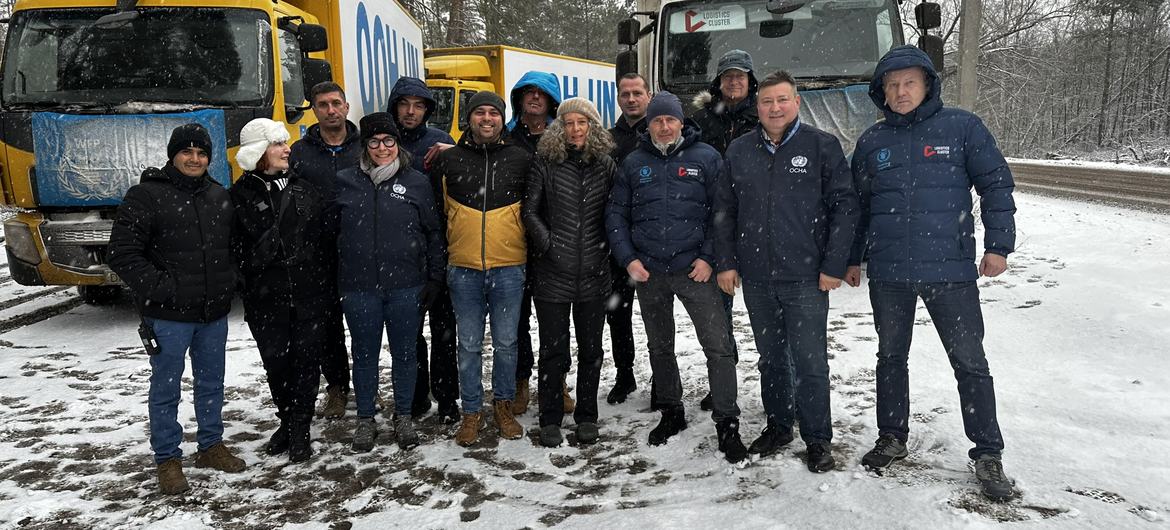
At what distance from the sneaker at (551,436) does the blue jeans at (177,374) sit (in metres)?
1.64

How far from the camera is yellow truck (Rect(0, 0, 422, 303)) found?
599 cm

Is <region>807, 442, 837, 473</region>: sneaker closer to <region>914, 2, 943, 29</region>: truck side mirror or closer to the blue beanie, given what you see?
the blue beanie

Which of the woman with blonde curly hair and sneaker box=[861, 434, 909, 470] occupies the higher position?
the woman with blonde curly hair

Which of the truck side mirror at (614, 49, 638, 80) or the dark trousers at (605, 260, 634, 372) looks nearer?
the dark trousers at (605, 260, 634, 372)

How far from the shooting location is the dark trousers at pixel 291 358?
149 inches

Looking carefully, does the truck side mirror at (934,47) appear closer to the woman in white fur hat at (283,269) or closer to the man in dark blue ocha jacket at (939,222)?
the man in dark blue ocha jacket at (939,222)

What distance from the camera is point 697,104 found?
4.70m

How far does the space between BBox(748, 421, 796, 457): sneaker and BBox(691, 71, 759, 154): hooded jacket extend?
1.57 m

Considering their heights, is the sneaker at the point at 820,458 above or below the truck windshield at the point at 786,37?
below

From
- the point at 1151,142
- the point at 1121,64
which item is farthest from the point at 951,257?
the point at 1121,64

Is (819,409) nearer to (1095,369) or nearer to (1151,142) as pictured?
(1095,369)

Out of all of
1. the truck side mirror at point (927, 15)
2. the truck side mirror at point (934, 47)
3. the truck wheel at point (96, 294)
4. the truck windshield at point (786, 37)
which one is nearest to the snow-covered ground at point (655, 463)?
the truck wheel at point (96, 294)

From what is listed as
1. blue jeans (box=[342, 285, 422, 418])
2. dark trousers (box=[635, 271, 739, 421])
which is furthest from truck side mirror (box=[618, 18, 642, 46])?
blue jeans (box=[342, 285, 422, 418])

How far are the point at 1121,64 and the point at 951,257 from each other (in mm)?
47318
